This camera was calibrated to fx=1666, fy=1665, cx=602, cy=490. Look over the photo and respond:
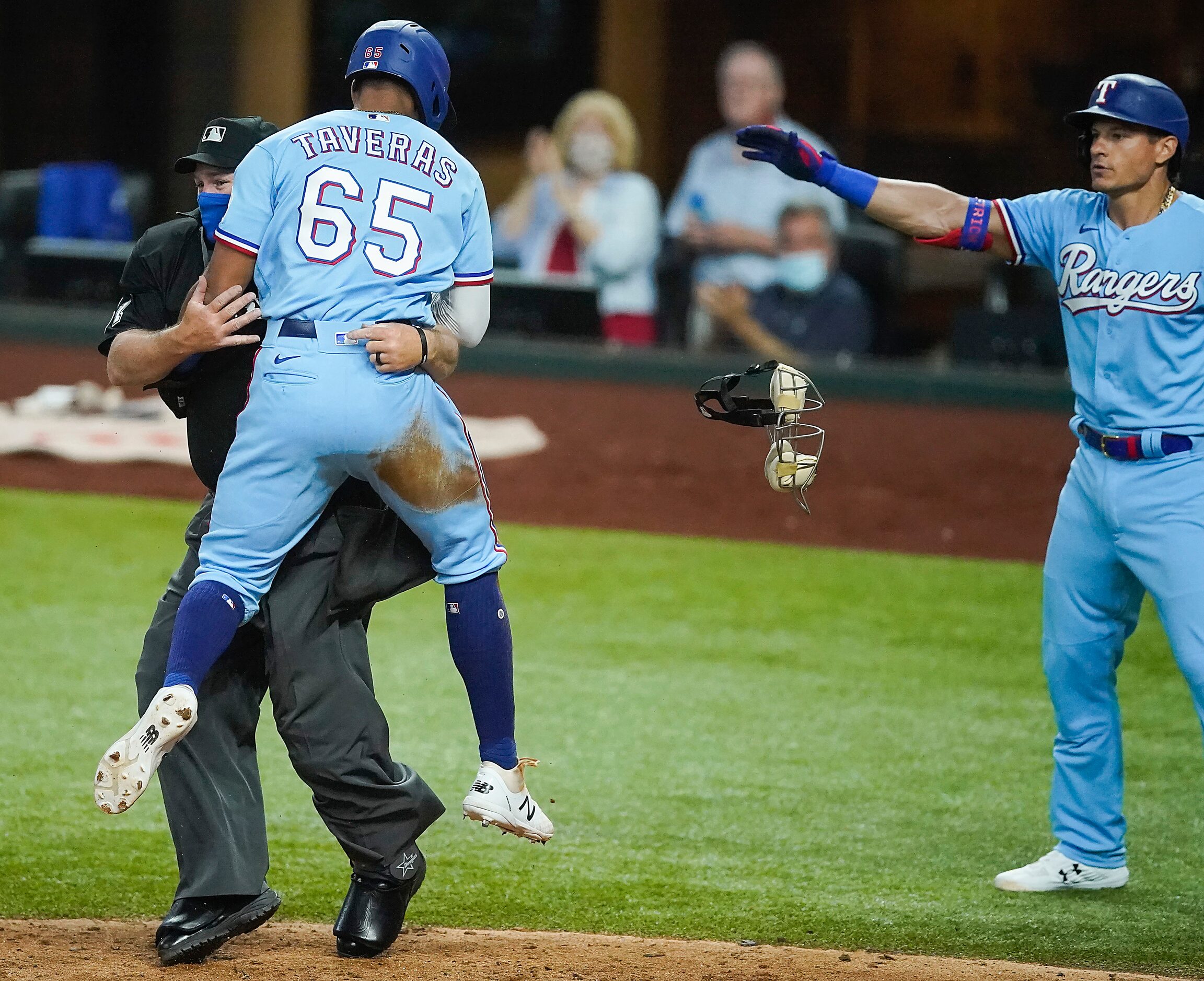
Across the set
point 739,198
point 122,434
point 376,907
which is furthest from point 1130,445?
point 739,198

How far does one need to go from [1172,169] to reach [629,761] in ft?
7.25

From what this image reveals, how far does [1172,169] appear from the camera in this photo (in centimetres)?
367

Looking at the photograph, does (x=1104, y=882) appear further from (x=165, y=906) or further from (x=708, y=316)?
(x=708, y=316)

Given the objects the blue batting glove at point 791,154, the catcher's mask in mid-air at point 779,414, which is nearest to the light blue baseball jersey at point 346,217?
the catcher's mask in mid-air at point 779,414

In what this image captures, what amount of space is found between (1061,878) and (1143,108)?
1.77 m

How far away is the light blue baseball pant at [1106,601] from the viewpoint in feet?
11.6

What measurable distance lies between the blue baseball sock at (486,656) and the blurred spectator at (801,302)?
6840 mm

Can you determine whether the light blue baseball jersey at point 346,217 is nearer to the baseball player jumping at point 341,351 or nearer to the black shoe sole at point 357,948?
the baseball player jumping at point 341,351

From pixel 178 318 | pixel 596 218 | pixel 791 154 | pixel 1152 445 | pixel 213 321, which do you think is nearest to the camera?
pixel 213 321

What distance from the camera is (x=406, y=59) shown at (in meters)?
3.18

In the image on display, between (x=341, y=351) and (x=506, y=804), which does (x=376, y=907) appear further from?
(x=341, y=351)

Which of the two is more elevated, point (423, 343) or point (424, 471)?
point (423, 343)

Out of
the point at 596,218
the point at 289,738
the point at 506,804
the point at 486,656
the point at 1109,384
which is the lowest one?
the point at 506,804

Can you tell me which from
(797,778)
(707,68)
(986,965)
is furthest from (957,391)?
(986,965)
